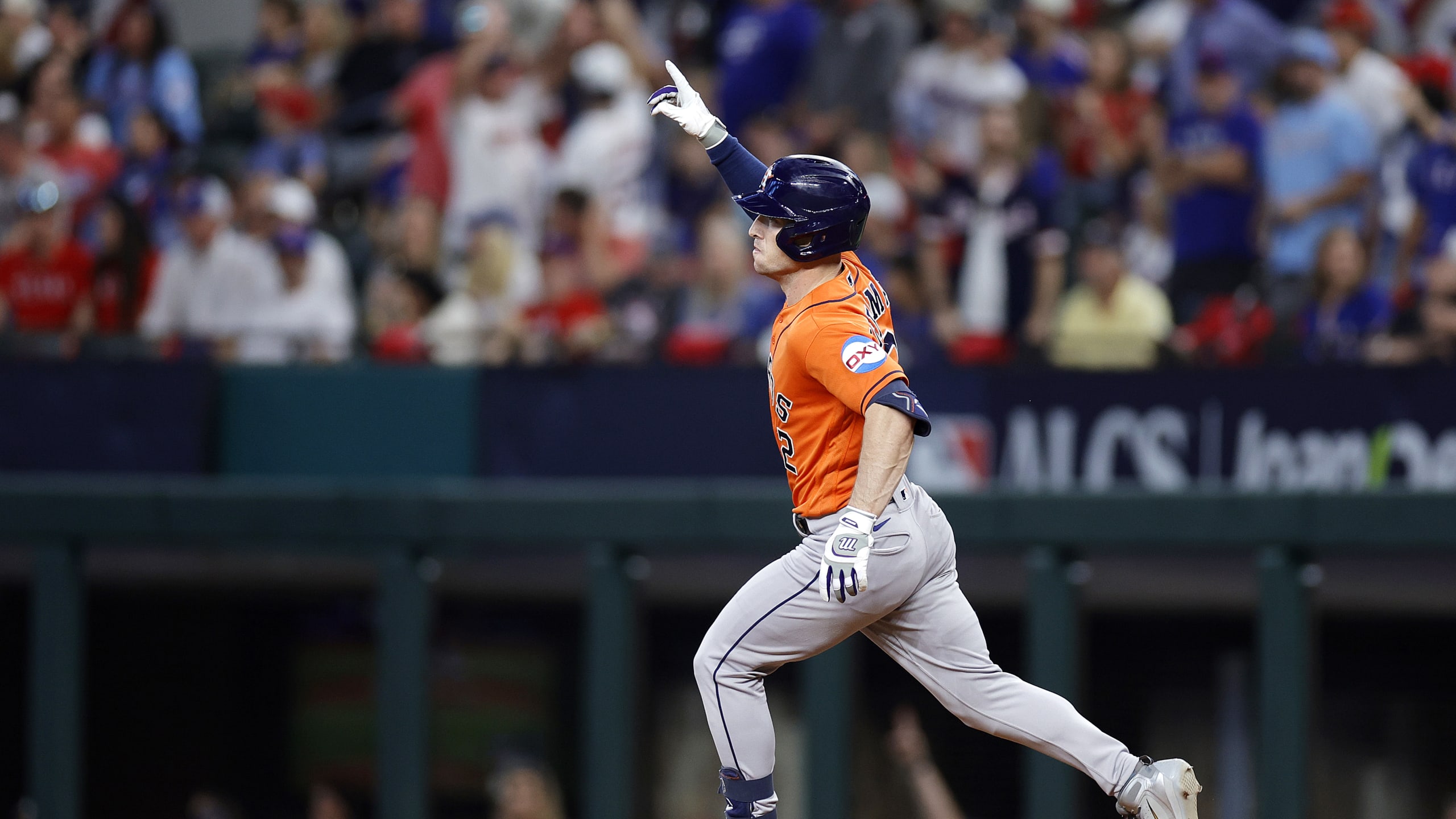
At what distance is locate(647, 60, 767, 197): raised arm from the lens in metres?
5.02

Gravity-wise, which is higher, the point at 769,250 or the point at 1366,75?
the point at 1366,75

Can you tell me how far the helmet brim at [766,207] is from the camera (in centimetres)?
468

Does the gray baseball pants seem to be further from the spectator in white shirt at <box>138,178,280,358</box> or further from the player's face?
the spectator in white shirt at <box>138,178,280,358</box>

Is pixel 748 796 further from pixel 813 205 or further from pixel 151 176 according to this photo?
pixel 151 176

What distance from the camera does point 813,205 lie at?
467 cm

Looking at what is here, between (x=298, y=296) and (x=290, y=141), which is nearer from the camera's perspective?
(x=298, y=296)

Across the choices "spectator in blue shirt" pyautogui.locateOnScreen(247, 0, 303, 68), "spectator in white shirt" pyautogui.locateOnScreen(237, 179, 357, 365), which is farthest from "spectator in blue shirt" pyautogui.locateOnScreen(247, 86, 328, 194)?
"spectator in white shirt" pyautogui.locateOnScreen(237, 179, 357, 365)

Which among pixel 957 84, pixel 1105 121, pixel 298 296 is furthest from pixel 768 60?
pixel 298 296

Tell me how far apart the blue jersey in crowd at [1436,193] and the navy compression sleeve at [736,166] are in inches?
183

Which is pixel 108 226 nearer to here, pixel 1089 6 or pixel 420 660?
pixel 420 660

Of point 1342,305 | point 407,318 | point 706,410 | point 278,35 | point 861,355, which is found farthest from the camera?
point 278,35

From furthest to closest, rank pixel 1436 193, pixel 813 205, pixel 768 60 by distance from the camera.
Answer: pixel 768 60 → pixel 1436 193 → pixel 813 205

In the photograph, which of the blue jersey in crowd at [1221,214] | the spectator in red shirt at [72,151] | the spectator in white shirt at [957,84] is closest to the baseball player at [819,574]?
the blue jersey in crowd at [1221,214]

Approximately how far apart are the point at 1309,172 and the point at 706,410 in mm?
3116
